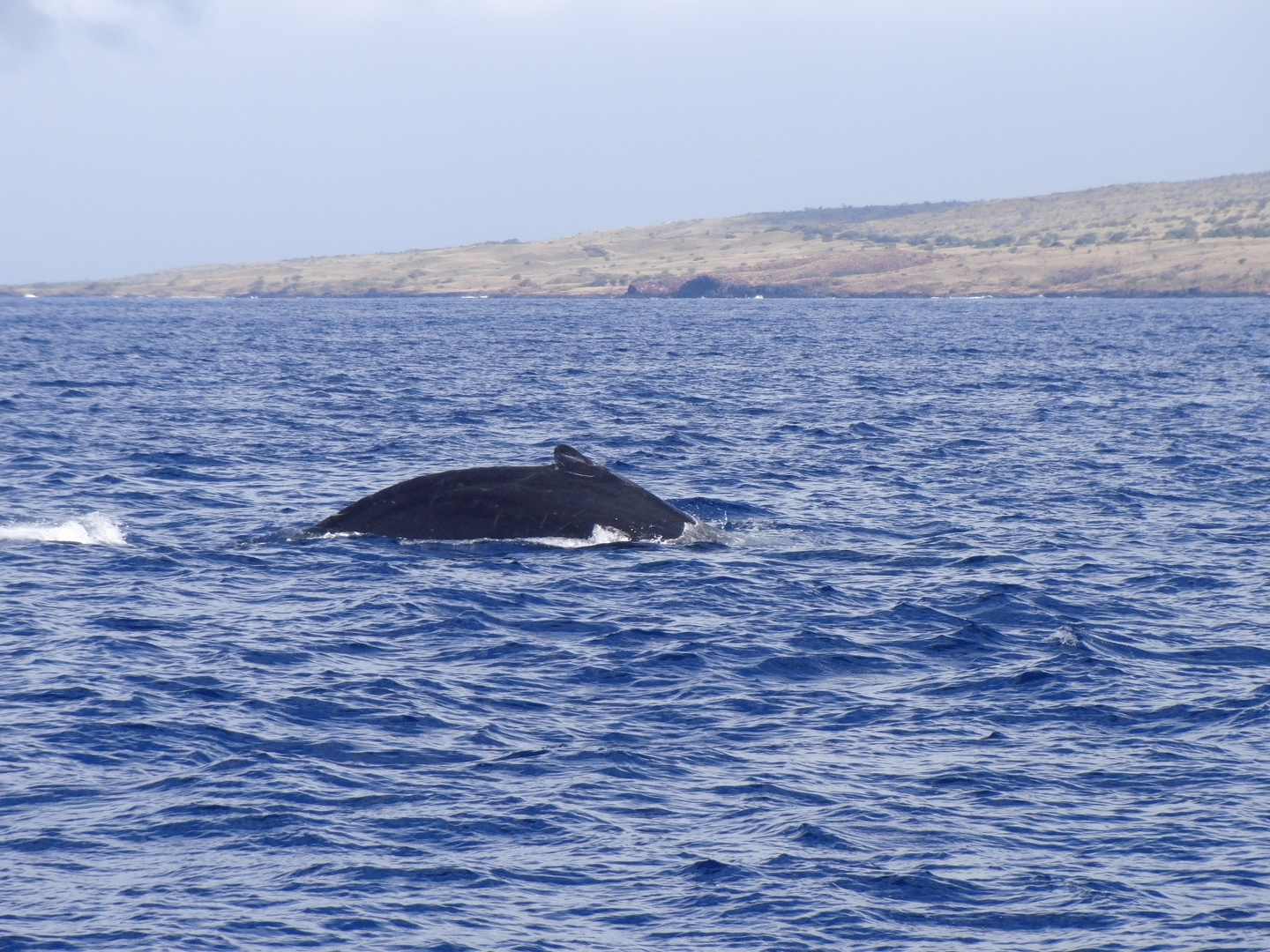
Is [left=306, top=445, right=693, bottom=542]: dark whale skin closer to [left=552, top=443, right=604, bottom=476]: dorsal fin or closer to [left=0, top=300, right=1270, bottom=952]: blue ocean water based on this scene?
[left=552, top=443, right=604, bottom=476]: dorsal fin

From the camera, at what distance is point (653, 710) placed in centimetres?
1388

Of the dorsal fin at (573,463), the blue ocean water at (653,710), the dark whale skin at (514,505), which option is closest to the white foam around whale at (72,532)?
the blue ocean water at (653,710)

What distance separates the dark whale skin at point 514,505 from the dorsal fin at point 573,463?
0.5 inches

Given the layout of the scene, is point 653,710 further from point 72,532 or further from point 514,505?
point 72,532

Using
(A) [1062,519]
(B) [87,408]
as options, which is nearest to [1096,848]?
(A) [1062,519]

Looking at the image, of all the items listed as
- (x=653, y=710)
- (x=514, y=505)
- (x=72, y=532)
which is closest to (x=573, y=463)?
(x=514, y=505)

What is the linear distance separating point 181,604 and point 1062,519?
14103 mm

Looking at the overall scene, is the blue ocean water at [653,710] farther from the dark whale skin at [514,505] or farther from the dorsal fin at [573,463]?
the dorsal fin at [573,463]

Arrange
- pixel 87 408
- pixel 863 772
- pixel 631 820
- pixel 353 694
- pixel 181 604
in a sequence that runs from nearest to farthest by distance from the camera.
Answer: pixel 631 820, pixel 863 772, pixel 353 694, pixel 181 604, pixel 87 408

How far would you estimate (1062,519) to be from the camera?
2486 centimetres

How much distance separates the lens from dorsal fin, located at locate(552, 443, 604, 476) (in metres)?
20.2

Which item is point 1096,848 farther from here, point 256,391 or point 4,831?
point 256,391

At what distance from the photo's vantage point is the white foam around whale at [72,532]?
853 inches

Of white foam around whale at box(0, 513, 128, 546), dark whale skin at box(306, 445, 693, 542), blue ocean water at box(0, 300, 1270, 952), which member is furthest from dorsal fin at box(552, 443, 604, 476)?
white foam around whale at box(0, 513, 128, 546)
